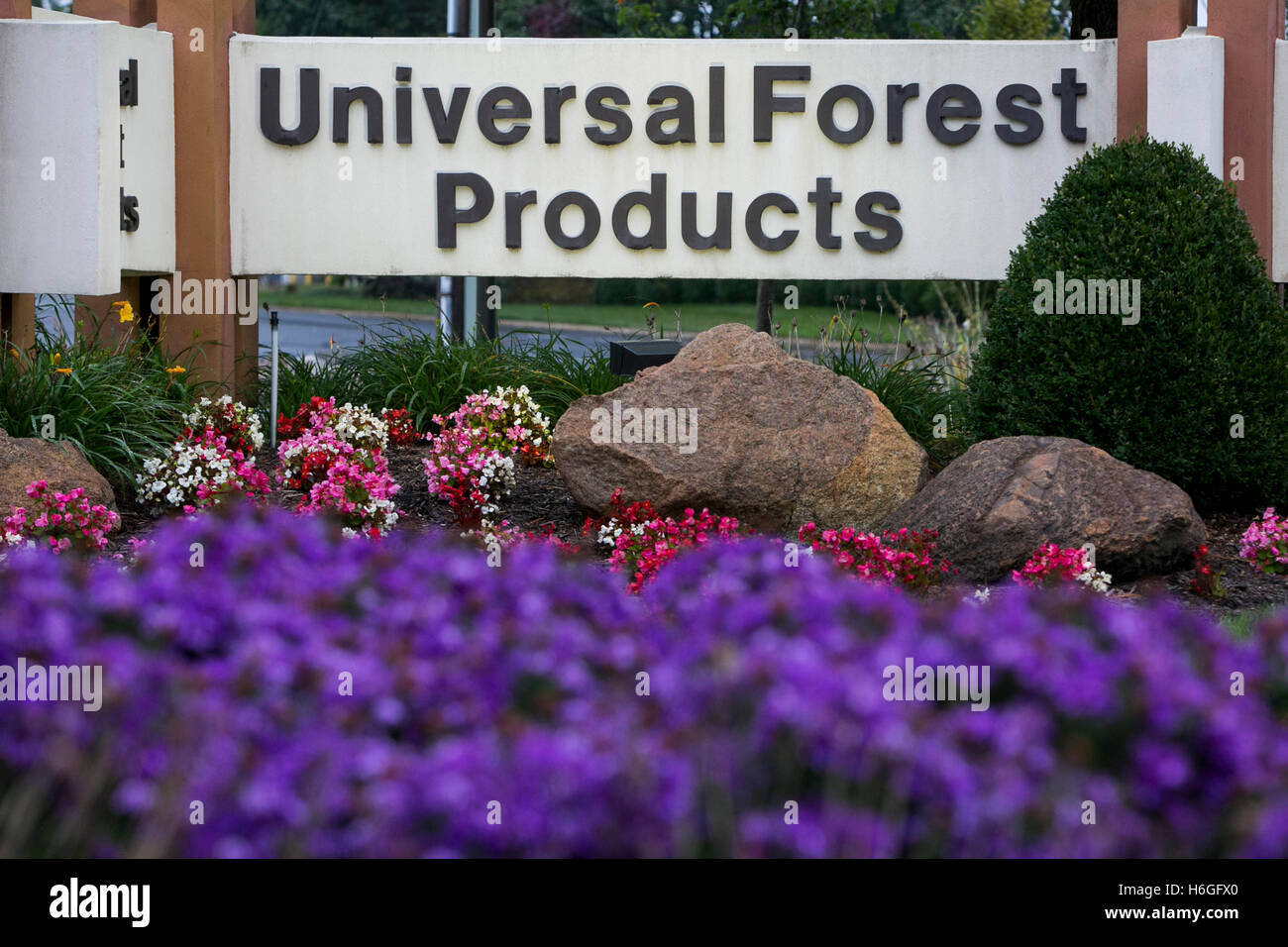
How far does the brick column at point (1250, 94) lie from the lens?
8.31 meters

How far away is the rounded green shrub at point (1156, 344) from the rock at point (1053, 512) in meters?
0.89

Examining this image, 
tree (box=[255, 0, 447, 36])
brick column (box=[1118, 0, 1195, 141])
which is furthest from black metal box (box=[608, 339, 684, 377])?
tree (box=[255, 0, 447, 36])

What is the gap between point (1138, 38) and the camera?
8695mm

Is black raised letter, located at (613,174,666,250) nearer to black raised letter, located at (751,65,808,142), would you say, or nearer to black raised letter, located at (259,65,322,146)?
black raised letter, located at (751,65,808,142)

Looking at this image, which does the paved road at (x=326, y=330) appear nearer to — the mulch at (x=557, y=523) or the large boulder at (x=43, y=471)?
the mulch at (x=557, y=523)

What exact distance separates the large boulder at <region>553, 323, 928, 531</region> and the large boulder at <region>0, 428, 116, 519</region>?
2.06m

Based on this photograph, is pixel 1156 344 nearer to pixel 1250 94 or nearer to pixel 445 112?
pixel 1250 94

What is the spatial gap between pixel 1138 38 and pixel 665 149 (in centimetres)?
294

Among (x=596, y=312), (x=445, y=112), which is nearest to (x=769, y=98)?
(x=445, y=112)

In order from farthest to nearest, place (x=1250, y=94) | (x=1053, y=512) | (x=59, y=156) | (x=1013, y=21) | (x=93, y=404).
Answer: (x=1013, y=21) → (x=1250, y=94) → (x=59, y=156) → (x=93, y=404) → (x=1053, y=512)

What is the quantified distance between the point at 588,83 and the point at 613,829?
7374mm

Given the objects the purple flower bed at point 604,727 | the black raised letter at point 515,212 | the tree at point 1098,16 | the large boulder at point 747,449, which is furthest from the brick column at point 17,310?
the tree at point 1098,16

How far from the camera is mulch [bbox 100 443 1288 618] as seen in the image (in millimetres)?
5938

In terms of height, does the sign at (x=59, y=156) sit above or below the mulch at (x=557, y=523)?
above
